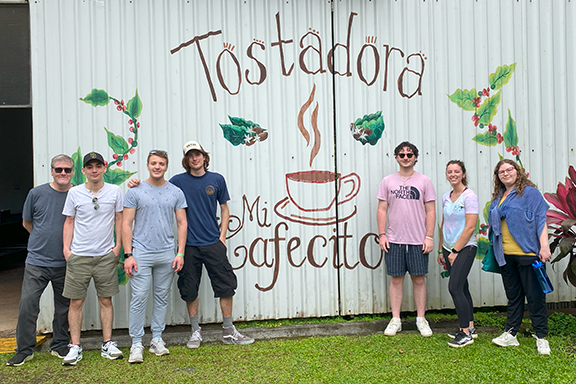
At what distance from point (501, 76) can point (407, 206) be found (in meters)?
2.09

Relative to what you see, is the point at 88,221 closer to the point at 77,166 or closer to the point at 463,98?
the point at 77,166

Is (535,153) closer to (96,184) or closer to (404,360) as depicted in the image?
(404,360)

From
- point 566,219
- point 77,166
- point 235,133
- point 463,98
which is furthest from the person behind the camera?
point 463,98

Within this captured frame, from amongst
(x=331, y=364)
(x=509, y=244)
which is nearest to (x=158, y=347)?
(x=331, y=364)

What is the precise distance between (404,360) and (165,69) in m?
3.89

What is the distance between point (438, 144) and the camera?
5.48 metres

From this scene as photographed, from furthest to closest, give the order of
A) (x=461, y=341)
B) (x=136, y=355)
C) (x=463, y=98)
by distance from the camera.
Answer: (x=463, y=98), (x=461, y=341), (x=136, y=355)

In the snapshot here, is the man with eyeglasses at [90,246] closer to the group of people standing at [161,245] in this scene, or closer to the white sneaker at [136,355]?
the group of people standing at [161,245]

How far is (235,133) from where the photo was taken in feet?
17.1

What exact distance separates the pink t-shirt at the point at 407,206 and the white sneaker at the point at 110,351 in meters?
2.99

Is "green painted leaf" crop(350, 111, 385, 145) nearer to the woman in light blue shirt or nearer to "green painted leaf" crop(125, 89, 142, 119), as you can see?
the woman in light blue shirt

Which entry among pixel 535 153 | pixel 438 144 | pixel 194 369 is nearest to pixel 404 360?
pixel 194 369

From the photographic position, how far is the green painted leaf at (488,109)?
5.52m

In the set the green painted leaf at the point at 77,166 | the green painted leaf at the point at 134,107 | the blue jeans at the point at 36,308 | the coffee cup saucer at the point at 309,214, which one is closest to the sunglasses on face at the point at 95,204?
the blue jeans at the point at 36,308
